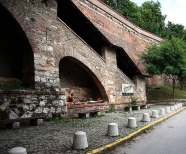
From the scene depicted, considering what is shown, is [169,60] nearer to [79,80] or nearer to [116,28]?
[116,28]

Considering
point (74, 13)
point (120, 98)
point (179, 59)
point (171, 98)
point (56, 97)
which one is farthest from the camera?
point (171, 98)

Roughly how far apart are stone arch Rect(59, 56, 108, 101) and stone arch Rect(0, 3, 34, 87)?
129 inches

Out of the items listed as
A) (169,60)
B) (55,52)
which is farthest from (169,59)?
(55,52)

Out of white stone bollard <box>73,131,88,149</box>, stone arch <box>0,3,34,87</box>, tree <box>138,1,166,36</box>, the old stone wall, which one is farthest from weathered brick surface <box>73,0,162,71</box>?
white stone bollard <box>73,131,88,149</box>

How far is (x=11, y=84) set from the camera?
940 cm

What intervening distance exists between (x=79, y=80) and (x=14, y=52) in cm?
568

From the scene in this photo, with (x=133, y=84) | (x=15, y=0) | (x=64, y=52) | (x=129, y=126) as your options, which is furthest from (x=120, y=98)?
(x=15, y=0)

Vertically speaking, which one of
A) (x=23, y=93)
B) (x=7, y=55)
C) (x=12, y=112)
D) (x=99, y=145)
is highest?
(x=7, y=55)

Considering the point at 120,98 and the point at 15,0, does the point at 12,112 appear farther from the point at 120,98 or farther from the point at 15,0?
the point at 120,98

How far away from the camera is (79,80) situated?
15727 mm

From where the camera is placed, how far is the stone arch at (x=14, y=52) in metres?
9.99

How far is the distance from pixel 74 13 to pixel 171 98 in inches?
612

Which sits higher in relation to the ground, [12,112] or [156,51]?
[156,51]

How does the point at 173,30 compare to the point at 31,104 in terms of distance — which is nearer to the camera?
the point at 31,104
